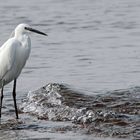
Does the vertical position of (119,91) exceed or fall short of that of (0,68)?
it falls short

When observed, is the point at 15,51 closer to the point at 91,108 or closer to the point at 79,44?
the point at 91,108

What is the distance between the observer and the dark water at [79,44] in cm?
1252

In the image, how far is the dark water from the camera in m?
12.5

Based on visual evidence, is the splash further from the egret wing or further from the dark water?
the egret wing

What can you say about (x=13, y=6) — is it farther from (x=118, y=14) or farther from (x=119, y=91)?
(x=119, y=91)

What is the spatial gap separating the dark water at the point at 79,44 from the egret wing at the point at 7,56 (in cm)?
79

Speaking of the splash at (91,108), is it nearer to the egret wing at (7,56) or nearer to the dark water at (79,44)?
the dark water at (79,44)

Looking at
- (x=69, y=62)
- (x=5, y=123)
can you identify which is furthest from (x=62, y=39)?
(x=5, y=123)

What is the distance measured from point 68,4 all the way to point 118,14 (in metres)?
2.75

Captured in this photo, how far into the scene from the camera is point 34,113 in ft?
35.8

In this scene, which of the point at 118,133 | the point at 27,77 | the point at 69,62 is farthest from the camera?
the point at 69,62

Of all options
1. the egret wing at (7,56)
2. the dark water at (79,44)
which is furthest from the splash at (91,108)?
the egret wing at (7,56)

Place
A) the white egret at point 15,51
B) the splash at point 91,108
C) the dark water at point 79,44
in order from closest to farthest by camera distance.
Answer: the splash at point 91,108
the white egret at point 15,51
the dark water at point 79,44

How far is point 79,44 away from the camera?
15.7 metres
